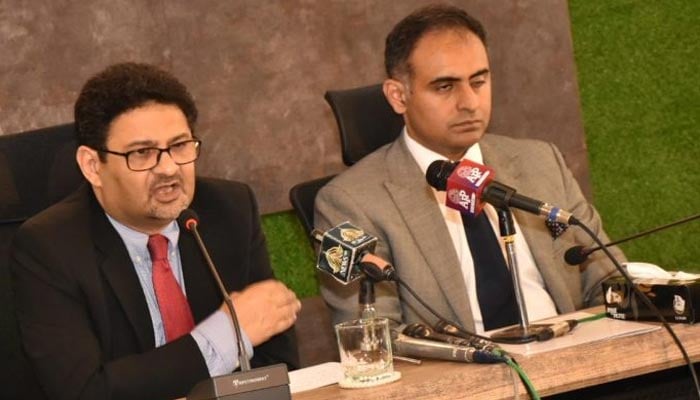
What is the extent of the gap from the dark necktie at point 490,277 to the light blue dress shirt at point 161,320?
27.4 inches

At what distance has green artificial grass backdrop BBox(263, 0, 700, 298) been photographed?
4770 millimetres

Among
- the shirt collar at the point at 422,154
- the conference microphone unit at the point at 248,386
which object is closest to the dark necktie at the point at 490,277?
the shirt collar at the point at 422,154

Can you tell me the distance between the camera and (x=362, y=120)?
328cm

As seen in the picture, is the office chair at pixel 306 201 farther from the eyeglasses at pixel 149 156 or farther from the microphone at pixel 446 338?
the microphone at pixel 446 338

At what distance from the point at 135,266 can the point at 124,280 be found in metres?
0.06

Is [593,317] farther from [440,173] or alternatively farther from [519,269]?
[519,269]

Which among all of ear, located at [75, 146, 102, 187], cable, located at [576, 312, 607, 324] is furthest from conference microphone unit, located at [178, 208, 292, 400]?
ear, located at [75, 146, 102, 187]

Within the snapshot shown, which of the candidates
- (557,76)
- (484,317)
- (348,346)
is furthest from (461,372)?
(557,76)

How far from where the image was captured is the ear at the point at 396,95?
10.8 feet

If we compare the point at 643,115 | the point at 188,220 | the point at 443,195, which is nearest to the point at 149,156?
the point at 188,220

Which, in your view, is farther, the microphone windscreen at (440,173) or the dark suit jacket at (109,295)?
the dark suit jacket at (109,295)

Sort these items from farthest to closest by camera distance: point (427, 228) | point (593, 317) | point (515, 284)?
point (427, 228) < point (593, 317) < point (515, 284)

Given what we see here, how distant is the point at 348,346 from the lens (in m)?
2.16

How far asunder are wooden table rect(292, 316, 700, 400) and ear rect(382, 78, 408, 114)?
121cm
